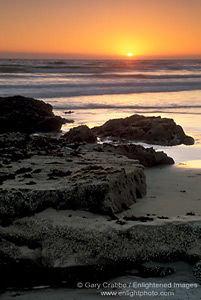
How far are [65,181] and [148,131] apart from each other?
8.48 m

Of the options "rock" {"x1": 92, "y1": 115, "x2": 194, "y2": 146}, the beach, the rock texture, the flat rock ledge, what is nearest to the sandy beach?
the beach

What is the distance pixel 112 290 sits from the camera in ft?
15.9

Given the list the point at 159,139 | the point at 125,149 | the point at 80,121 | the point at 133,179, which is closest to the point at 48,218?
the point at 133,179

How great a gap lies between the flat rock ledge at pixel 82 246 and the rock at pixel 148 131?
846 centimetres

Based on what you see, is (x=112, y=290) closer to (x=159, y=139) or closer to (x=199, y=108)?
(x=159, y=139)

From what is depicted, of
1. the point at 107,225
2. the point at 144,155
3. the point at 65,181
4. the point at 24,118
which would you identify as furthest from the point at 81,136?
the point at 107,225

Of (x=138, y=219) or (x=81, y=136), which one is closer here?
(x=138, y=219)

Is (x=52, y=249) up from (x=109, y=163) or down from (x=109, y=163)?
down

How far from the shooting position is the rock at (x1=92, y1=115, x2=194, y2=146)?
14.1 meters

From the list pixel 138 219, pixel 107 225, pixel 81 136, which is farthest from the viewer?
pixel 81 136

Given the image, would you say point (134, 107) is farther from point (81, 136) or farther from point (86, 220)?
point (86, 220)

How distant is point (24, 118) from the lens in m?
17.2

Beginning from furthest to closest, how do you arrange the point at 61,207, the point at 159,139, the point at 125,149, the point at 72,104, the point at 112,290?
the point at 72,104 < the point at 159,139 < the point at 125,149 < the point at 61,207 < the point at 112,290

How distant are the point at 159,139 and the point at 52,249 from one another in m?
9.48
